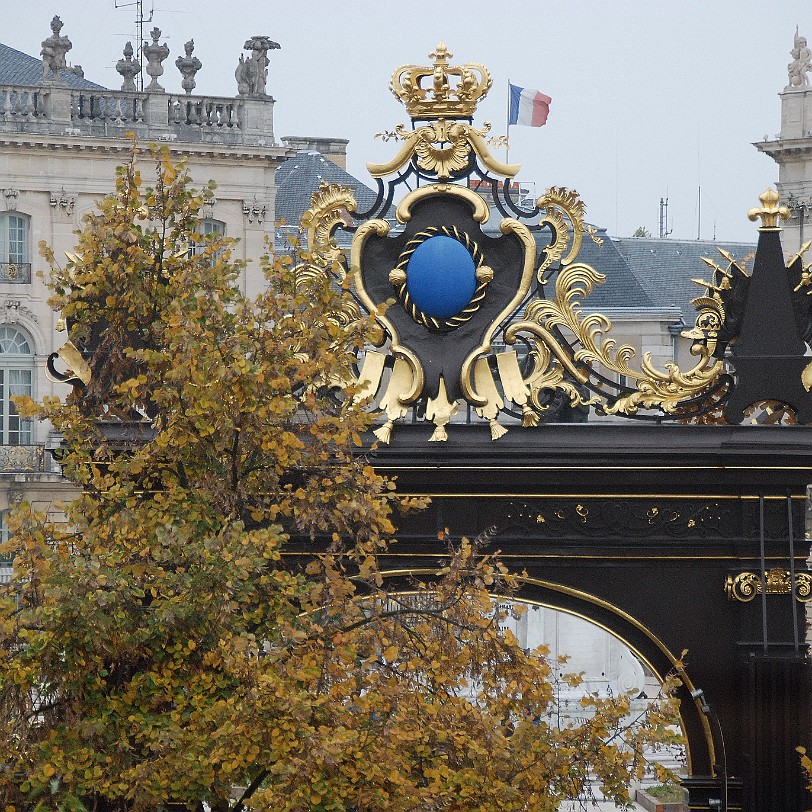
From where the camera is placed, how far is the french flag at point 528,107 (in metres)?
28.5

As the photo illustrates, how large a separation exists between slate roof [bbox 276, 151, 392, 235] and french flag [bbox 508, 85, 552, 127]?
15.5 metres

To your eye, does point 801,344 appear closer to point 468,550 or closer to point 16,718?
point 468,550

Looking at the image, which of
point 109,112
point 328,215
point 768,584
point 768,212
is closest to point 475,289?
point 328,215

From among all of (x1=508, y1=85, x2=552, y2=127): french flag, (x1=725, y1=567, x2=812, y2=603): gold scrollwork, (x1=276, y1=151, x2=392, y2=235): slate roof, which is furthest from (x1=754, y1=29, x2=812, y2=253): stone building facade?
(x1=725, y1=567, x2=812, y2=603): gold scrollwork

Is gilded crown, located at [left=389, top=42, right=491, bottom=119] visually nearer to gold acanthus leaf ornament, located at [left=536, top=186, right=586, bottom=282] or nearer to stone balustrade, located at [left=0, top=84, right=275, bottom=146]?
gold acanthus leaf ornament, located at [left=536, top=186, right=586, bottom=282]

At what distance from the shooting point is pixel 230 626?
11.2 meters

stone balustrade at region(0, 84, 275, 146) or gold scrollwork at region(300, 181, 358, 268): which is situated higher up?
stone balustrade at region(0, 84, 275, 146)

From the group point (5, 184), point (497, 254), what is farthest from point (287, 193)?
point (497, 254)

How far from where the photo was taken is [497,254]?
13.5 meters

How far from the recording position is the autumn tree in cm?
1081

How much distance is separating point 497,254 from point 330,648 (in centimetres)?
326

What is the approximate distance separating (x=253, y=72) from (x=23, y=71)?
20.4ft

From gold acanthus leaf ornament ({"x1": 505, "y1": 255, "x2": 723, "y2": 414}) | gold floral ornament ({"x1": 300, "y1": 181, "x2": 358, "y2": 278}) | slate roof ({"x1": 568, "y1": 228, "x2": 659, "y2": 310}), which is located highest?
slate roof ({"x1": 568, "y1": 228, "x2": 659, "y2": 310})

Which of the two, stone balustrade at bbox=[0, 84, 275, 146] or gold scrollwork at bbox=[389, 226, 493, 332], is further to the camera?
stone balustrade at bbox=[0, 84, 275, 146]
